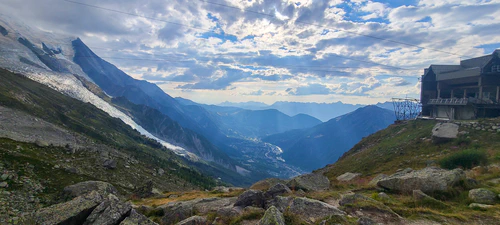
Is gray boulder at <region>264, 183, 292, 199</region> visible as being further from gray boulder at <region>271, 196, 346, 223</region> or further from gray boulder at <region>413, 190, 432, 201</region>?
gray boulder at <region>413, 190, 432, 201</region>

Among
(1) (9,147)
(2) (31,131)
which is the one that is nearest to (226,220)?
(1) (9,147)

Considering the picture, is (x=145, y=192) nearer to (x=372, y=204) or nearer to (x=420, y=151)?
(x=372, y=204)

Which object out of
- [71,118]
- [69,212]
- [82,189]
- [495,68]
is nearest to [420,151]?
[69,212]

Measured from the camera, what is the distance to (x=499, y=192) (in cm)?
1302

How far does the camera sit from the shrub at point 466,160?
2148 cm

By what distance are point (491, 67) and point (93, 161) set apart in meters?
76.6

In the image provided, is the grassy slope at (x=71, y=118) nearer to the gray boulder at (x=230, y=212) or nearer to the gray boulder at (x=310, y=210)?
the gray boulder at (x=230, y=212)

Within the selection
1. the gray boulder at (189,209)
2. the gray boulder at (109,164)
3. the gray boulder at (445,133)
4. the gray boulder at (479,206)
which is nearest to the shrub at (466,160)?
the gray boulder at (445,133)

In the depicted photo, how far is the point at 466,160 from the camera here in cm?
2170

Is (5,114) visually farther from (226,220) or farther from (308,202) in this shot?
(308,202)

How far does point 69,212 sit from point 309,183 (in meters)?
15.9

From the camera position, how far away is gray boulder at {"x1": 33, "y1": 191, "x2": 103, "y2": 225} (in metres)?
9.44

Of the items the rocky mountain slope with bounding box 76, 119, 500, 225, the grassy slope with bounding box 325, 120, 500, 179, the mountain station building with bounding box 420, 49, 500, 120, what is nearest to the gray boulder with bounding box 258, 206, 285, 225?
the rocky mountain slope with bounding box 76, 119, 500, 225

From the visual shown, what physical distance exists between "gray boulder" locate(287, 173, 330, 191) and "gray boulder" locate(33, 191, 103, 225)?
42.9 ft
